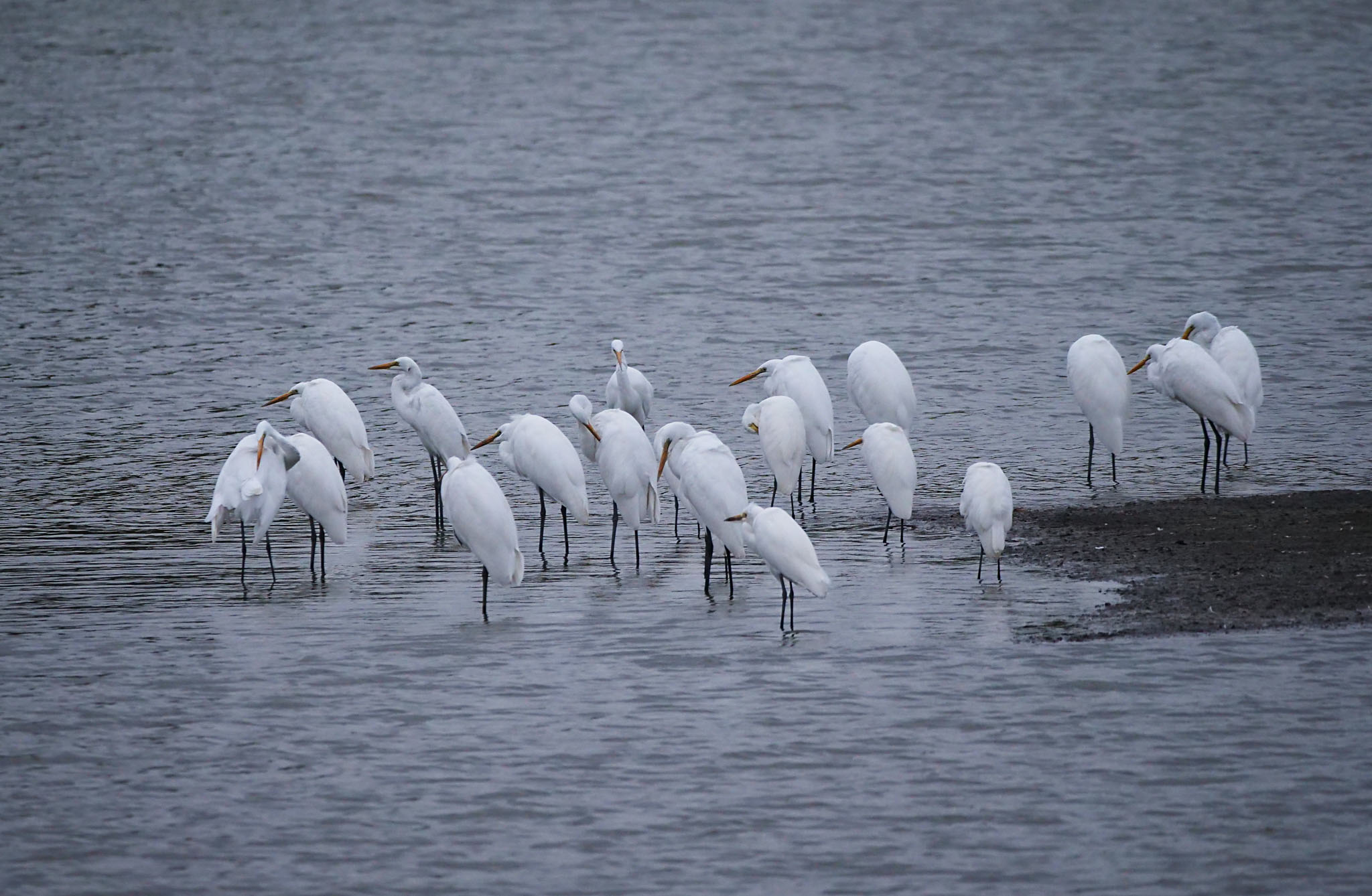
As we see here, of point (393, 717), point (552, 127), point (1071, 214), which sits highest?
point (552, 127)

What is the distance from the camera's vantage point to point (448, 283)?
23.7m

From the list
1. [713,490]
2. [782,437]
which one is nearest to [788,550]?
[713,490]

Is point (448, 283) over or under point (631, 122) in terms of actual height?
under

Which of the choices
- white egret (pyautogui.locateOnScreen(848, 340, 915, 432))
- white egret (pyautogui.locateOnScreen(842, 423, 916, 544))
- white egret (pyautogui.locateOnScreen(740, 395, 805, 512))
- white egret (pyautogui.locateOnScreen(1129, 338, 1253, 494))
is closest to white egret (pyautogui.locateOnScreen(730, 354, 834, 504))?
white egret (pyautogui.locateOnScreen(848, 340, 915, 432))

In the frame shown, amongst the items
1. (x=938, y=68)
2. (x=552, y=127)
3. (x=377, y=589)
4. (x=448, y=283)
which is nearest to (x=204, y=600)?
(x=377, y=589)

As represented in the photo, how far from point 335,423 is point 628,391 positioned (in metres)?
2.06

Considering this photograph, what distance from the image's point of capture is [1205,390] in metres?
12.8

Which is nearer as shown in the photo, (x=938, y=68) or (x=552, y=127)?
(x=552, y=127)

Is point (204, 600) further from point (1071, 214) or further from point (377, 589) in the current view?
point (1071, 214)

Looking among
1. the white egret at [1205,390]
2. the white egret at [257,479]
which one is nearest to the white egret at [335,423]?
the white egret at [257,479]

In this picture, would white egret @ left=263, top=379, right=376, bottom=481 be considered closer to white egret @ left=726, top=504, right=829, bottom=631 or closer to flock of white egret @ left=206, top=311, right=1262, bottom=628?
flock of white egret @ left=206, top=311, right=1262, bottom=628

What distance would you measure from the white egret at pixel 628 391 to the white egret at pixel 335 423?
5.86 feet

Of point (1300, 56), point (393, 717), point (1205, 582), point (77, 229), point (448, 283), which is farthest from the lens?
point (1300, 56)

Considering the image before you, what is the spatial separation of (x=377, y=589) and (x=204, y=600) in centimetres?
102
